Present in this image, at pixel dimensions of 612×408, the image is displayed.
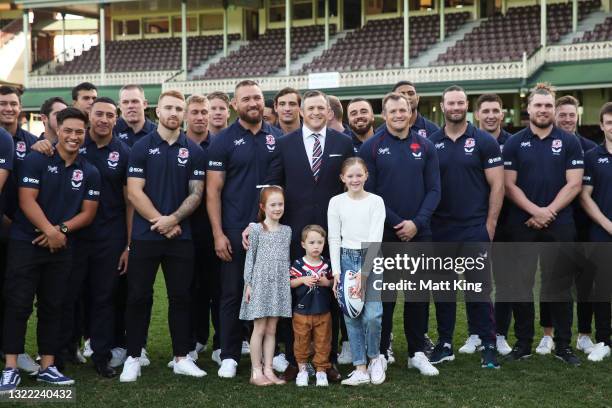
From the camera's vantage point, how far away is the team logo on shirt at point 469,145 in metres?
6.95

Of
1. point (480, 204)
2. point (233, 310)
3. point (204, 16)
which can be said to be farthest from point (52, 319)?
point (204, 16)

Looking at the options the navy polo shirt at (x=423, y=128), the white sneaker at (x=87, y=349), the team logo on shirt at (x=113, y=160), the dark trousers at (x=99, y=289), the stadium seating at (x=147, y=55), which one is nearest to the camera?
the dark trousers at (x=99, y=289)

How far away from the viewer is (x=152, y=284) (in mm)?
6699

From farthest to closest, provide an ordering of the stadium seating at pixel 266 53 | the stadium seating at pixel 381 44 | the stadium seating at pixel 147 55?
1. the stadium seating at pixel 147 55
2. the stadium seating at pixel 266 53
3. the stadium seating at pixel 381 44

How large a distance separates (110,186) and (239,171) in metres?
1.12

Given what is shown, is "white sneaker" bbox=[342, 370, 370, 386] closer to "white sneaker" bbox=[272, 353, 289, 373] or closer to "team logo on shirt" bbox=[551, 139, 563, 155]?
"white sneaker" bbox=[272, 353, 289, 373]

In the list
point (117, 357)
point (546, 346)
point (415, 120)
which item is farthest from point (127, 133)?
point (546, 346)

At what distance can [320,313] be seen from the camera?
6.41 meters

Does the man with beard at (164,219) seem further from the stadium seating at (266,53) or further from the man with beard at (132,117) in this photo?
the stadium seating at (266,53)

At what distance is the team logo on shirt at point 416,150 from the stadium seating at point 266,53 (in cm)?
2343

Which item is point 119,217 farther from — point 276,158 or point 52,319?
point 276,158

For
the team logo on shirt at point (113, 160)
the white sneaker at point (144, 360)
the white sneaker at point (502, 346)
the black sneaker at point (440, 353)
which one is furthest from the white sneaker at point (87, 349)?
the white sneaker at point (502, 346)

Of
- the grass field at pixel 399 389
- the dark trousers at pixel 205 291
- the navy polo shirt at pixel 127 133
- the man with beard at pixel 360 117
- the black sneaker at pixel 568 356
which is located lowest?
the grass field at pixel 399 389

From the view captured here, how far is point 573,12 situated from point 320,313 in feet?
72.2
